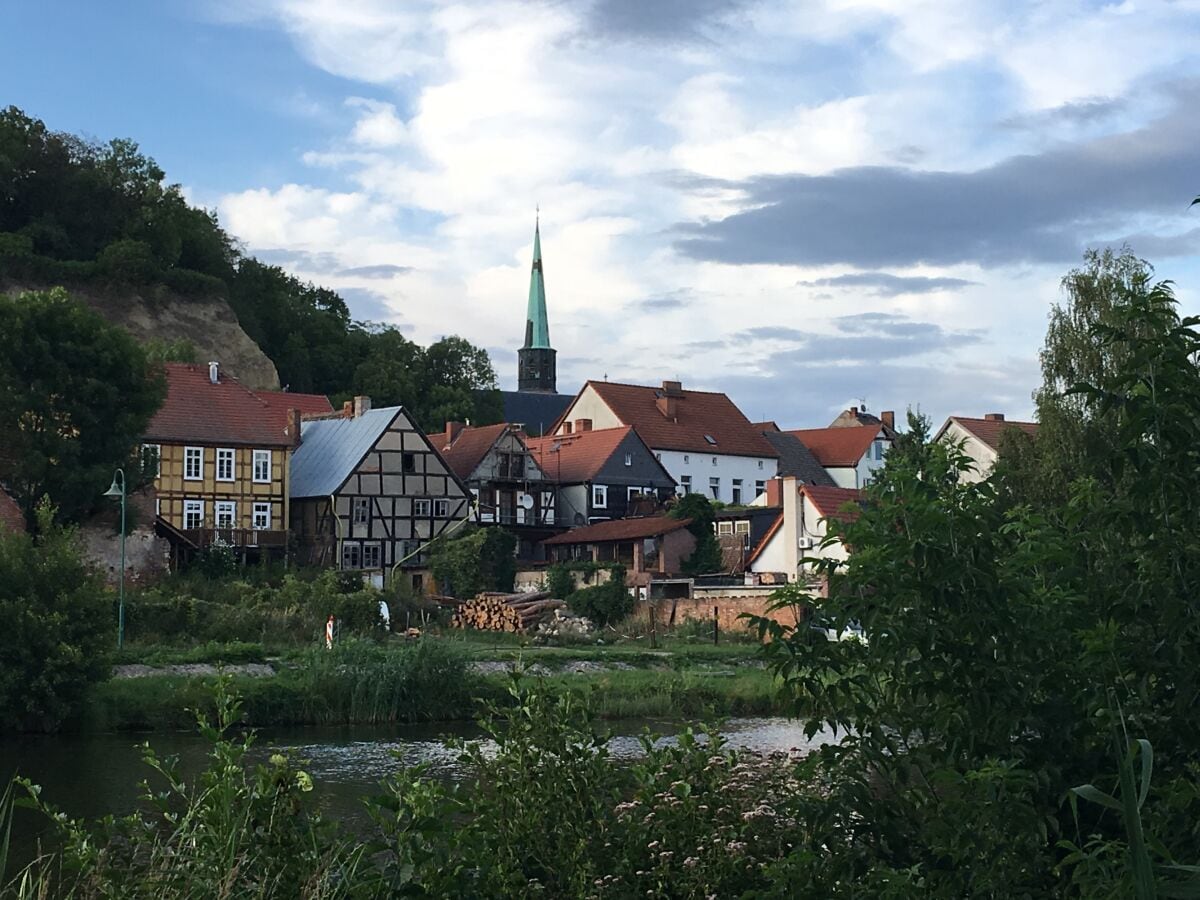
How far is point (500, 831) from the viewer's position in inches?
359

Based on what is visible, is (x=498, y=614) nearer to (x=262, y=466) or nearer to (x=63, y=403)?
(x=262, y=466)

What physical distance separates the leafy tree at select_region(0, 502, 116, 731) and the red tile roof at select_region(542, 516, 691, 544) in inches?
1368

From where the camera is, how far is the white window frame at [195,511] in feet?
190

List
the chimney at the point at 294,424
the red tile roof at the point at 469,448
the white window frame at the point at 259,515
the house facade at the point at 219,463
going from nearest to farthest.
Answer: the house facade at the point at 219,463
the white window frame at the point at 259,515
the chimney at the point at 294,424
the red tile roof at the point at 469,448

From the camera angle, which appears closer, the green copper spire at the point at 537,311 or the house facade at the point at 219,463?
the house facade at the point at 219,463

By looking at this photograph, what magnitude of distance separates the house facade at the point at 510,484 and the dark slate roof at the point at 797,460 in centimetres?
1772

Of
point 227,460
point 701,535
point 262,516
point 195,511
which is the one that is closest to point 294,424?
point 227,460

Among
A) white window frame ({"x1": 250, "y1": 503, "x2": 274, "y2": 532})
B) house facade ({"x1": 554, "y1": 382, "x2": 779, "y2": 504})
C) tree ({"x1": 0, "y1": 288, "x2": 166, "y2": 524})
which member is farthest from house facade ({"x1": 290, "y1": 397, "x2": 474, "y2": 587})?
house facade ({"x1": 554, "y1": 382, "x2": 779, "y2": 504})

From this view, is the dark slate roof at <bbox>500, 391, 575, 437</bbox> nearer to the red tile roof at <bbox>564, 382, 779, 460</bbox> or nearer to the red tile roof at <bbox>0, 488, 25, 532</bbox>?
the red tile roof at <bbox>564, 382, 779, 460</bbox>

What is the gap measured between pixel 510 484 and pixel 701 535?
35.6ft

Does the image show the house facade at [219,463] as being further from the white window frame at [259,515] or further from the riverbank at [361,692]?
the riverbank at [361,692]

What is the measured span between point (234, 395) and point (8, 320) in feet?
45.4

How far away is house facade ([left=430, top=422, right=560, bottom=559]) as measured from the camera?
229 feet

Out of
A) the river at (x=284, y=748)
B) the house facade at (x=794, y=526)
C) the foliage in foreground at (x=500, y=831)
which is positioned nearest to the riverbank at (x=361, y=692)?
the river at (x=284, y=748)
